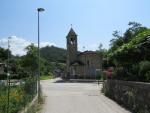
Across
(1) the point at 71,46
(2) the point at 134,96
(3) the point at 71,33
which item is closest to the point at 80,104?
(2) the point at 134,96

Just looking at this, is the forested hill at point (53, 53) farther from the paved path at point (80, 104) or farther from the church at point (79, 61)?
the paved path at point (80, 104)

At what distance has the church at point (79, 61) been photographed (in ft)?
299

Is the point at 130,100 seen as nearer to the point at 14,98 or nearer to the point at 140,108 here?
the point at 140,108

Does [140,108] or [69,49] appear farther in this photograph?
[69,49]

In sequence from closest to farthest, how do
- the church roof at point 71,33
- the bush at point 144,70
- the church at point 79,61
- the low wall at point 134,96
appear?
the low wall at point 134,96 → the bush at point 144,70 → the church at point 79,61 → the church roof at point 71,33

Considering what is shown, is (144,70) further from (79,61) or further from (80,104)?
(79,61)

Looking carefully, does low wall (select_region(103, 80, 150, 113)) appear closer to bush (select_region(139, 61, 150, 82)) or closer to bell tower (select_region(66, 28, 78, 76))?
bush (select_region(139, 61, 150, 82))

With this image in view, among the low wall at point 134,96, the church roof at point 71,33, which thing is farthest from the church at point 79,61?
the low wall at point 134,96

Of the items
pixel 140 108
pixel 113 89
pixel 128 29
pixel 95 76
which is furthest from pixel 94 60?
pixel 140 108

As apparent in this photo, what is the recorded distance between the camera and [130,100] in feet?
70.1

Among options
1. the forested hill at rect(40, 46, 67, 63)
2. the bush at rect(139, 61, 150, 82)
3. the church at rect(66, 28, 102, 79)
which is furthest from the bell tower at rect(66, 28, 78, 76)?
the forested hill at rect(40, 46, 67, 63)

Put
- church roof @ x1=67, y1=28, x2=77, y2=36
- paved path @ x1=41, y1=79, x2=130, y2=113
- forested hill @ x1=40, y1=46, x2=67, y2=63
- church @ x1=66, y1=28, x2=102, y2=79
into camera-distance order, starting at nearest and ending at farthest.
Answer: paved path @ x1=41, y1=79, x2=130, y2=113 → church @ x1=66, y1=28, x2=102, y2=79 → church roof @ x1=67, y1=28, x2=77, y2=36 → forested hill @ x1=40, y1=46, x2=67, y2=63

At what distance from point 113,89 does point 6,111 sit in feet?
54.2

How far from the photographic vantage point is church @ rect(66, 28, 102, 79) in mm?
91250
